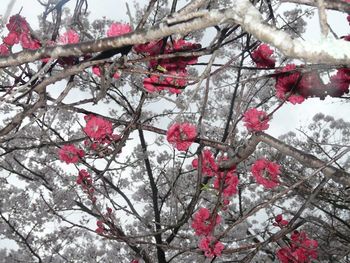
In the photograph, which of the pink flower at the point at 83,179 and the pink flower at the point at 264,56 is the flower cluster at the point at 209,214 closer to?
the pink flower at the point at 264,56

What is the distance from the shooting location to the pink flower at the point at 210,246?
2.66 metres

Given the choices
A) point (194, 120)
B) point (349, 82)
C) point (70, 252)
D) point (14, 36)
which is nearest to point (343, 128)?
point (194, 120)

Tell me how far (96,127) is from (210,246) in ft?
4.07

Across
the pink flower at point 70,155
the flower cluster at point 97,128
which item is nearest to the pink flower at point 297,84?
the flower cluster at point 97,128

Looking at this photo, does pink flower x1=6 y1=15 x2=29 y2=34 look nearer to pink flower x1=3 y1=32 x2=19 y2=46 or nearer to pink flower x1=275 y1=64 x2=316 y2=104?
pink flower x1=3 y1=32 x2=19 y2=46

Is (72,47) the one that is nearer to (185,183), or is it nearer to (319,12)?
(319,12)

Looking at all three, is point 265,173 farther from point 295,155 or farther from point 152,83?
point 152,83

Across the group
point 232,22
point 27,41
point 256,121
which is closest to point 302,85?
point 256,121

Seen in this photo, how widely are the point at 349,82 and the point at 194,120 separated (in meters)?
8.48

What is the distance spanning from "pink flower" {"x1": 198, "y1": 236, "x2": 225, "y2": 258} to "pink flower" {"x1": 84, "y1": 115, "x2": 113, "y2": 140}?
112cm

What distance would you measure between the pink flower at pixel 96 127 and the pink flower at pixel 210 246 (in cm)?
112

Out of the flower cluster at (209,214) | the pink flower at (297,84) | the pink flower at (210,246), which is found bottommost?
the pink flower at (210,246)

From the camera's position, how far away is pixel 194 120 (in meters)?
11.0

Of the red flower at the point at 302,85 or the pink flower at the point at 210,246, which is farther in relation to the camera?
the pink flower at the point at 210,246
